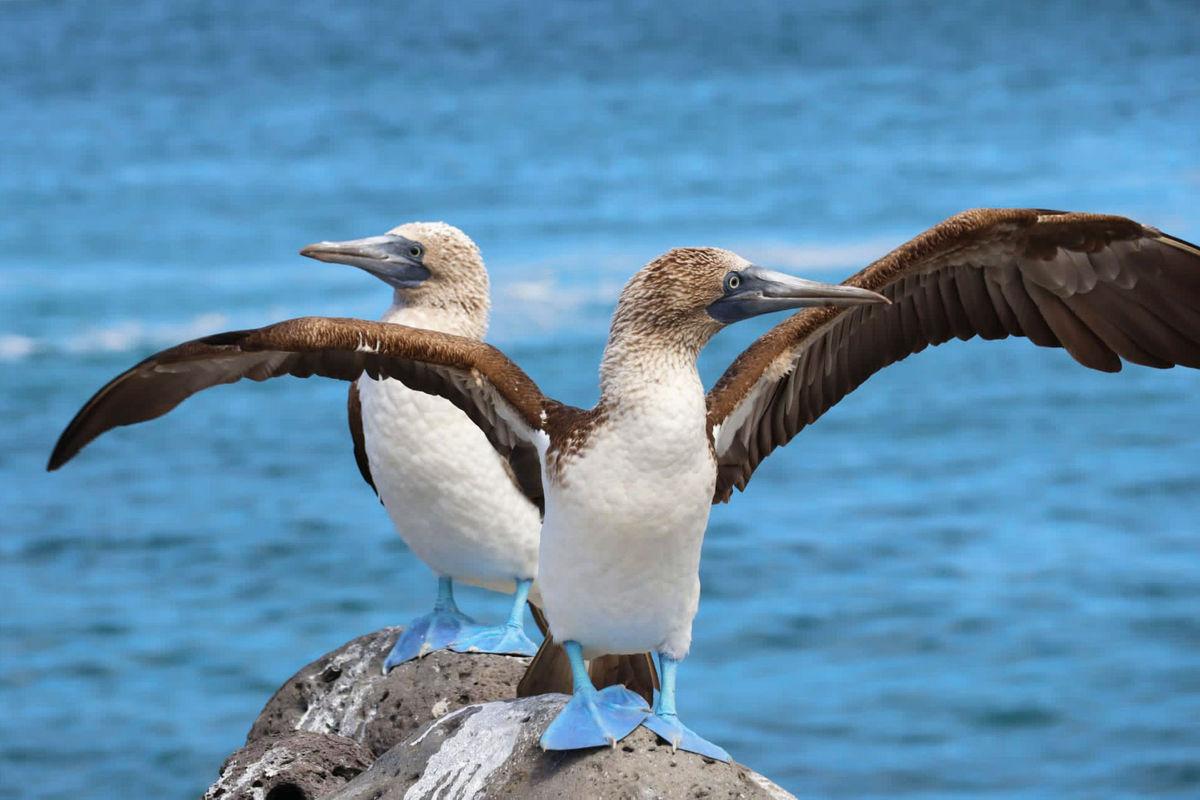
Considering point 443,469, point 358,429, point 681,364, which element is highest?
point 681,364

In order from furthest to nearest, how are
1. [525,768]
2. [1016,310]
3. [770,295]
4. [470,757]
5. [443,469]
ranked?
1. [443,469]
2. [1016,310]
3. [470,757]
4. [525,768]
5. [770,295]

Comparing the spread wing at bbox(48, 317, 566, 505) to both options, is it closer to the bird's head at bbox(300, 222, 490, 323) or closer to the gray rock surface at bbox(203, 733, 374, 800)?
the bird's head at bbox(300, 222, 490, 323)

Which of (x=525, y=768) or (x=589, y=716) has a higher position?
(x=589, y=716)

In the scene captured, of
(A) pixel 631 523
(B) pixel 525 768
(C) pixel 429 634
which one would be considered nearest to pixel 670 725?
(B) pixel 525 768

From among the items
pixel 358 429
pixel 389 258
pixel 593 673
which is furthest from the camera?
pixel 358 429

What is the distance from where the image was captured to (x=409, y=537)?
764cm

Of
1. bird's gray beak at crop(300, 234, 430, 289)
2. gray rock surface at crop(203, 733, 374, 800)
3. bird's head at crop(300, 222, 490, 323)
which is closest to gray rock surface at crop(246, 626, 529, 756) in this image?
gray rock surface at crop(203, 733, 374, 800)

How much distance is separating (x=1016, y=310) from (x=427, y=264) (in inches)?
101

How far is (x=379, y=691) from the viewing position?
25.4 ft

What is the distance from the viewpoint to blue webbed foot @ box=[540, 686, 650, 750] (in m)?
5.83

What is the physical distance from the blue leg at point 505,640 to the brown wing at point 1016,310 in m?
1.41

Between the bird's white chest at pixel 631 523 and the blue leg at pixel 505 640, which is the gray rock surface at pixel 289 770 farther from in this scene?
the bird's white chest at pixel 631 523

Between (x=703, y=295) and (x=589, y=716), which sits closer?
(x=703, y=295)

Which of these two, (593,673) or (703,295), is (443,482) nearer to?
(593,673)
